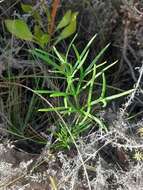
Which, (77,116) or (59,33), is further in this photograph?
(59,33)

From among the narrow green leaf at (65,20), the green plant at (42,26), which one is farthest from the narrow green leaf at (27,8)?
the narrow green leaf at (65,20)

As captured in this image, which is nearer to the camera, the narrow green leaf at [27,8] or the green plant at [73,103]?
the green plant at [73,103]

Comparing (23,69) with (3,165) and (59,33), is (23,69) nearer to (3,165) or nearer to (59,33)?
(59,33)

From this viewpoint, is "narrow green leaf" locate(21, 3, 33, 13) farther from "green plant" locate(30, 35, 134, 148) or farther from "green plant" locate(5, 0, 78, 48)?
"green plant" locate(30, 35, 134, 148)

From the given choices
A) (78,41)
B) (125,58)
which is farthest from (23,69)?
(125,58)

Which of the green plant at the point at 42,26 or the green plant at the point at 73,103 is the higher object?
the green plant at the point at 42,26

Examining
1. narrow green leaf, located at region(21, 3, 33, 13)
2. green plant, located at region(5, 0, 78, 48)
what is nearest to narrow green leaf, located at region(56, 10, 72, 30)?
green plant, located at region(5, 0, 78, 48)

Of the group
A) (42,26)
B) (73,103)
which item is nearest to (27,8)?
(42,26)

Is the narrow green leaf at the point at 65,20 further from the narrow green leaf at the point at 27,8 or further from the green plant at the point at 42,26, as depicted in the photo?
the narrow green leaf at the point at 27,8
